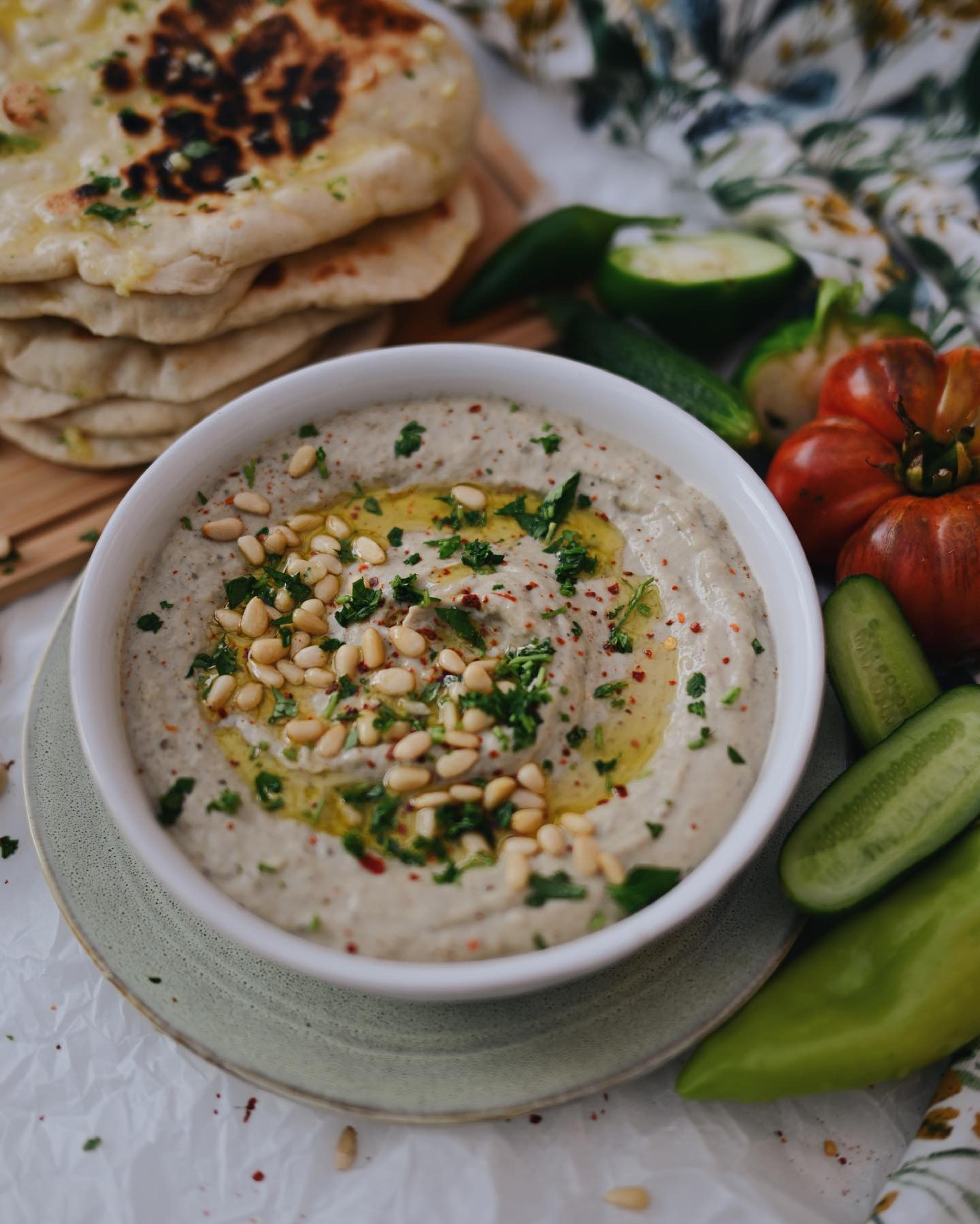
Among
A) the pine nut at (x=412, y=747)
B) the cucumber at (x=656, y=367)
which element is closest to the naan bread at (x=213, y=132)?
the cucumber at (x=656, y=367)

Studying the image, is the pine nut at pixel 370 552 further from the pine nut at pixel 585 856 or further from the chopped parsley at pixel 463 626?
the pine nut at pixel 585 856

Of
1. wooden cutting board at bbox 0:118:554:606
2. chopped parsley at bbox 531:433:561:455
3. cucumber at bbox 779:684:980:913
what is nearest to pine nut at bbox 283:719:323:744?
chopped parsley at bbox 531:433:561:455

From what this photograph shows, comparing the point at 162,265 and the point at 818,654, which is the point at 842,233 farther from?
the point at 162,265

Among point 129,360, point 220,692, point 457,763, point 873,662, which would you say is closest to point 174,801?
point 220,692

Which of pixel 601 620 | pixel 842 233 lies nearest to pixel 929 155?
pixel 842 233

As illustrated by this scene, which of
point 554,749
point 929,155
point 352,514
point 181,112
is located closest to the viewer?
point 554,749

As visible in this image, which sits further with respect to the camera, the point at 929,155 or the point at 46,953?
the point at 929,155

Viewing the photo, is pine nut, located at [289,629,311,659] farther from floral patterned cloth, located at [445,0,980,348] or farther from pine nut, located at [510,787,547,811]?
floral patterned cloth, located at [445,0,980,348]
